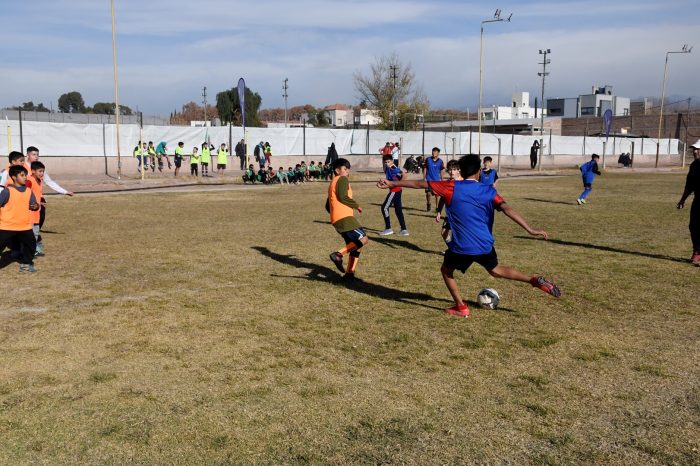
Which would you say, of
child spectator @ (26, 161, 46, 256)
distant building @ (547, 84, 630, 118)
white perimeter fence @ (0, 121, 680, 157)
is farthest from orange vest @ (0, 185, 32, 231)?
distant building @ (547, 84, 630, 118)

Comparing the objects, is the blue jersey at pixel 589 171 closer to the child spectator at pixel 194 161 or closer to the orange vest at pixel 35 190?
the orange vest at pixel 35 190

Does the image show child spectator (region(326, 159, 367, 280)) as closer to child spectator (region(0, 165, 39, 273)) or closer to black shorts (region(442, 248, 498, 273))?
black shorts (region(442, 248, 498, 273))

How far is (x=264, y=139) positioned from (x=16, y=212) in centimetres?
2975

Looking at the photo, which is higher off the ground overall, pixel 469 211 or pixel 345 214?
pixel 469 211

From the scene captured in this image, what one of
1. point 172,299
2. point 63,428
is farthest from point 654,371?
point 172,299

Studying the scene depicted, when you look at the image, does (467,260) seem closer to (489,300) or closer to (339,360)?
(489,300)

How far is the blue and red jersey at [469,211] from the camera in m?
6.96

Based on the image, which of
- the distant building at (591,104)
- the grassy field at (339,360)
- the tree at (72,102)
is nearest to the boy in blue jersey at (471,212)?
the grassy field at (339,360)

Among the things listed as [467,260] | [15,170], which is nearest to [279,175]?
[15,170]

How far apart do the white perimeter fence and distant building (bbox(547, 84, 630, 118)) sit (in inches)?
1979

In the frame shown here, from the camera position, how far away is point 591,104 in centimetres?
10638

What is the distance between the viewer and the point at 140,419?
4543 millimetres

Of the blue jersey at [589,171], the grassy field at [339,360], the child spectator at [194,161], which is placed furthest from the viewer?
the child spectator at [194,161]

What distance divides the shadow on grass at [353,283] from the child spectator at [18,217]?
3878mm
